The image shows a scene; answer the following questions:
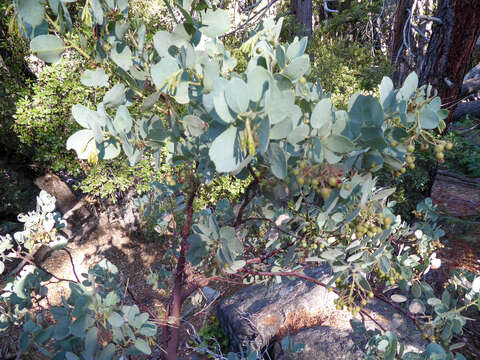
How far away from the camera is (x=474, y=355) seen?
2357 millimetres

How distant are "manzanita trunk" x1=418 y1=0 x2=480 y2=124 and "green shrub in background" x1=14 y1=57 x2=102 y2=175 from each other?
15.0 ft

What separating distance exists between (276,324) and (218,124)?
2821 millimetres

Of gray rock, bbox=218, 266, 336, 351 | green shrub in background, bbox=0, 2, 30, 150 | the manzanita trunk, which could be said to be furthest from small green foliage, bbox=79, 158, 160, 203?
the manzanita trunk

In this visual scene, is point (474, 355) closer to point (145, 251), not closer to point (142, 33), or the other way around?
point (142, 33)

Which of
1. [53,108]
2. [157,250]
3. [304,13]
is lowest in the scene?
[157,250]

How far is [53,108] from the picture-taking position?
14.0ft

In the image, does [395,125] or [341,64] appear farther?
[341,64]

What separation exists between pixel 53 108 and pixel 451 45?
5.33 meters

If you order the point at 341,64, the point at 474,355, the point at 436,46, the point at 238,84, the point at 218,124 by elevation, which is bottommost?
the point at 474,355

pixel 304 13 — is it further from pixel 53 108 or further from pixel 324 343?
pixel 324 343

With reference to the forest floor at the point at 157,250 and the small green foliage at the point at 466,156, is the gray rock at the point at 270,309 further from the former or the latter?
the small green foliage at the point at 466,156

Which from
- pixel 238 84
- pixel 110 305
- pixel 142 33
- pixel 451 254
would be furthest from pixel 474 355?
pixel 142 33

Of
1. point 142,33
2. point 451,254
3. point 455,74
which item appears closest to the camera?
point 142,33

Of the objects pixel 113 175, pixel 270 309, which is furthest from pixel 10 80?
pixel 270 309
